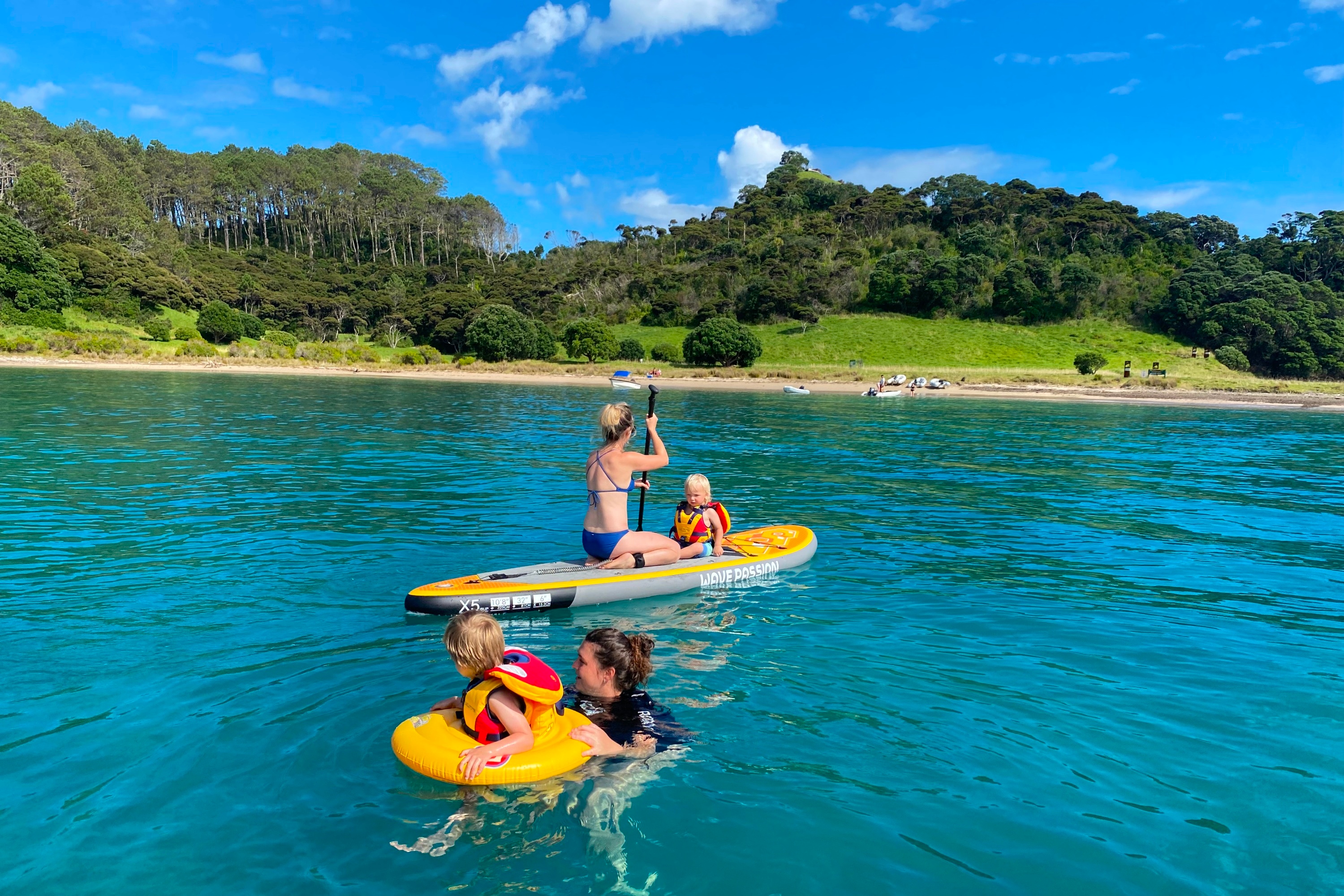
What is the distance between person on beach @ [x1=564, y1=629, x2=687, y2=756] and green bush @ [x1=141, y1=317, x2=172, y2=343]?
7026 centimetres

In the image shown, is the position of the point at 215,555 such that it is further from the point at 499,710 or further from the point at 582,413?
the point at 582,413

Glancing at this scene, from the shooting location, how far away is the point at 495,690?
5141 millimetres

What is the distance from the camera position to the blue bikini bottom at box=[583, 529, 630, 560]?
9.23 metres

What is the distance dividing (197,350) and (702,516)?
60750 millimetres

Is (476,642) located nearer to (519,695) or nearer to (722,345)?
(519,695)

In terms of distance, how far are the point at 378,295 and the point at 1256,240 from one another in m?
95.8

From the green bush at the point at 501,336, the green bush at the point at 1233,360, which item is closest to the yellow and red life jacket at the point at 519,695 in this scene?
the green bush at the point at 501,336

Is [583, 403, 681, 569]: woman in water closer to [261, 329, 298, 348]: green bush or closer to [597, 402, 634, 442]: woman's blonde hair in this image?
[597, 402, 634, 442]: woman's blonde hair

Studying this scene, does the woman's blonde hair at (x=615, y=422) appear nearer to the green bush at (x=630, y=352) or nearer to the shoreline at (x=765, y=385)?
the shoreline at (x=765, y=385)

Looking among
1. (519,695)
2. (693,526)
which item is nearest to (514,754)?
(519,695)

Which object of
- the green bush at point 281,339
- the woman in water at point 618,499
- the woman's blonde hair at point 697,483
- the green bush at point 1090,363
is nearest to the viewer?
the woman in water at point 618,499

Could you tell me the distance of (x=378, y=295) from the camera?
8344 cm

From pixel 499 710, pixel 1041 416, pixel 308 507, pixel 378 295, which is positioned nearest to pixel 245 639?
pixel 499 710

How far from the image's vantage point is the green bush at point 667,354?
7049cm
